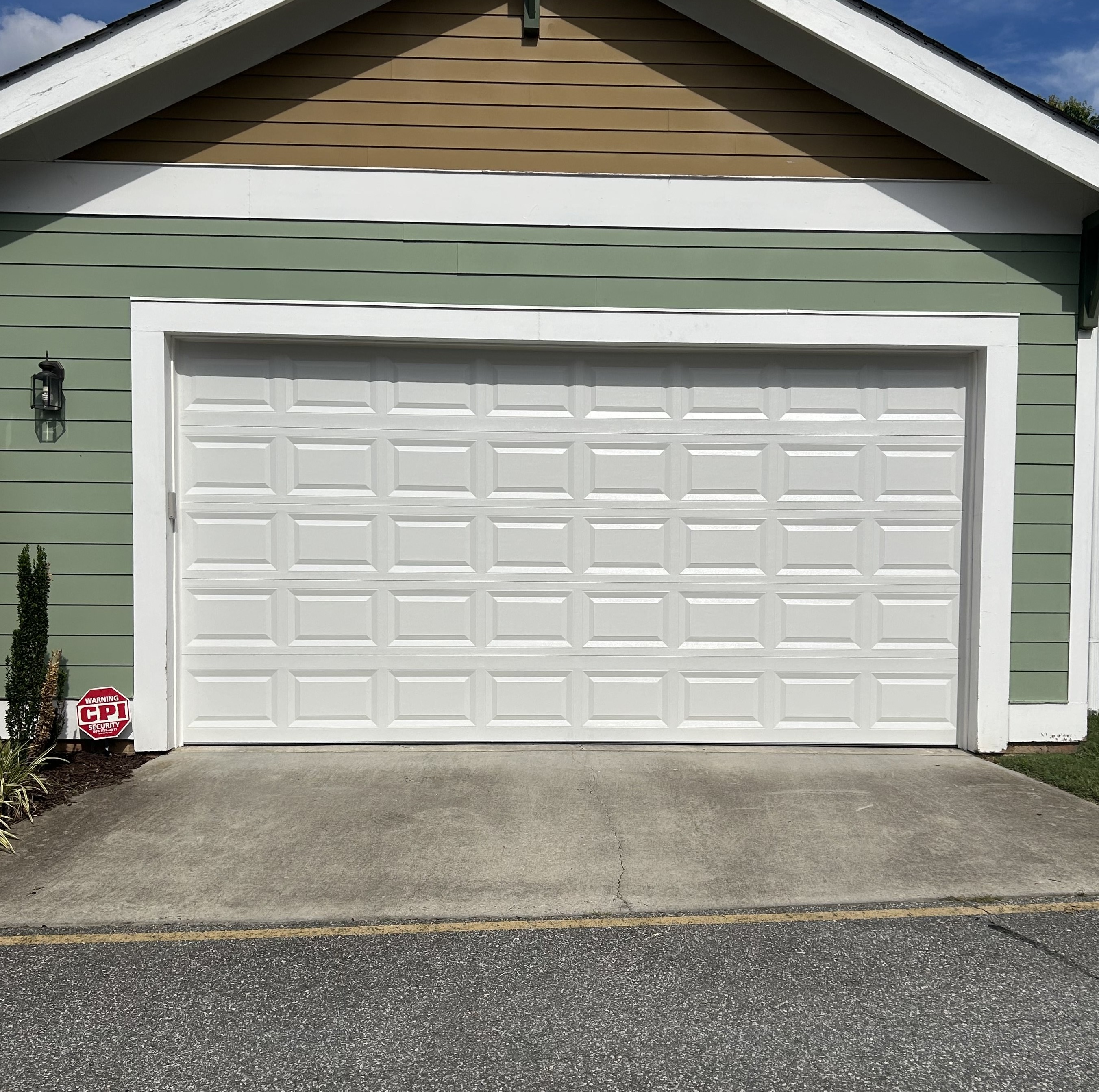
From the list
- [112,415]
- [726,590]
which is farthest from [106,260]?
[726,590]

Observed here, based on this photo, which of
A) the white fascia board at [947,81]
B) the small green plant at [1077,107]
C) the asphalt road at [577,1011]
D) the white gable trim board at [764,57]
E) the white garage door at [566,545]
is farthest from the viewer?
the small green plant at [1077,107]

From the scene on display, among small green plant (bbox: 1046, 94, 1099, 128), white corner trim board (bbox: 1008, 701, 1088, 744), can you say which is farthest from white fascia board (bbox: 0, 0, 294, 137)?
small green plant (bbox: 1046, 94, 1099, 128)

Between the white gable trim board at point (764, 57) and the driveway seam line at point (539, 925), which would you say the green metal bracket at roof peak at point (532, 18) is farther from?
the driveway seam line at point (539, 925)

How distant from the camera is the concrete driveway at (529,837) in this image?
3646 mm

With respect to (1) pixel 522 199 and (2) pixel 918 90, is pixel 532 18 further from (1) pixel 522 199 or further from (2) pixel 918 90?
(2) pixel 918 90

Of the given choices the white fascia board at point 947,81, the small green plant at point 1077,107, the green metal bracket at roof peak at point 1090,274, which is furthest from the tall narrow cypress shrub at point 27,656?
the small green plant at point 1077,107

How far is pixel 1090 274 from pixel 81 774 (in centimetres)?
669

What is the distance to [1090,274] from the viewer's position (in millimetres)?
5469

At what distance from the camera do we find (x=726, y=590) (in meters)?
5.67

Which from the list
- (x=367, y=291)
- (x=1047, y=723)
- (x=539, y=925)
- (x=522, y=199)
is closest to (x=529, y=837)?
(x=539, y=925)

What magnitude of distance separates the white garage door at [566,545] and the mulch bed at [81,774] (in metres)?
0.43

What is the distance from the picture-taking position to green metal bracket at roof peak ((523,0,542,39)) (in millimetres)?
5285

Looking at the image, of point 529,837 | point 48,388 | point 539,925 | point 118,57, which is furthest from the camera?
point 48,388

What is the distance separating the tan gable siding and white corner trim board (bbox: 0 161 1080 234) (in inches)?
3.3
